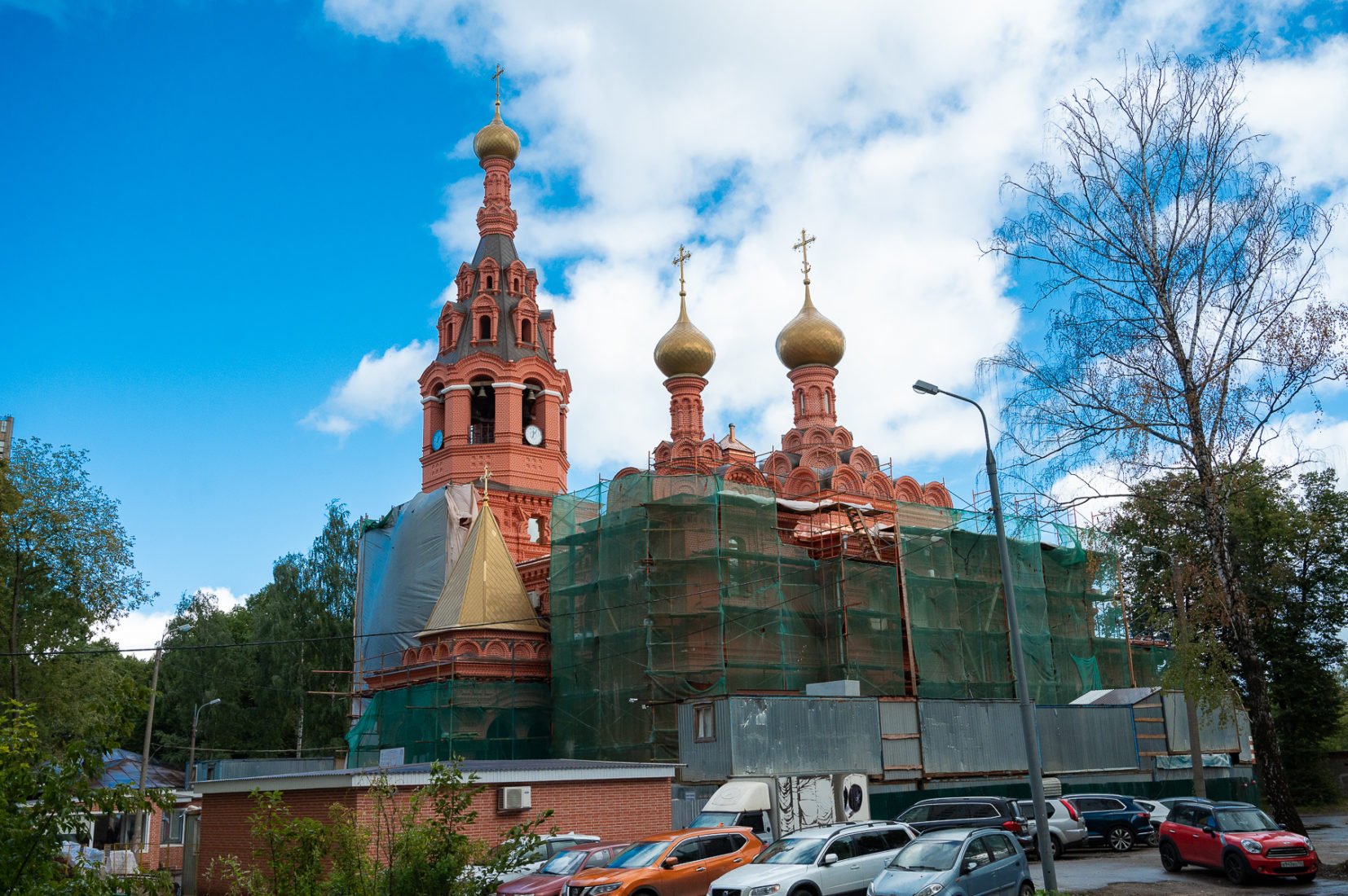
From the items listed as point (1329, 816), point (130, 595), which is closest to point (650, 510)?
point (130, 595)

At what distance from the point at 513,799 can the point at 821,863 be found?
5.88m

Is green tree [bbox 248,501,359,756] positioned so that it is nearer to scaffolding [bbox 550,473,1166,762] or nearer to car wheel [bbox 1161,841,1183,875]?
scaffolding [bbox 550,473,1166,762]

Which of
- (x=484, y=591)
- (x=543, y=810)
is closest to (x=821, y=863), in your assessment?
(x=543, y=810)

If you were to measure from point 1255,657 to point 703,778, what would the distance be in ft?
33.1

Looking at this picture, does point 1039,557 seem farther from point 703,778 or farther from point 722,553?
point 703,778

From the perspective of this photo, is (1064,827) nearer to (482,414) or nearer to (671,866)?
(671,866)

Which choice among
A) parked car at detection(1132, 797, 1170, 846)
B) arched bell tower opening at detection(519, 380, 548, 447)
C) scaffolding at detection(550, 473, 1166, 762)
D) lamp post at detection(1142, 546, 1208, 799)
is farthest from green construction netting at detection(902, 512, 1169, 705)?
arched bell tower opening at detection(519, 380, 548, 447)

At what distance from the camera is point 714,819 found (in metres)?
18.5

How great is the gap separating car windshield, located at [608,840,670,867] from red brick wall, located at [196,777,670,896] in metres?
2.70

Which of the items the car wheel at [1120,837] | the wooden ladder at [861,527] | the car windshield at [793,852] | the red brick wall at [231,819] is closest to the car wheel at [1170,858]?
the car wheel at [1120,837]

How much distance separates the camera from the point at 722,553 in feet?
86.2

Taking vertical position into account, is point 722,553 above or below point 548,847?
above

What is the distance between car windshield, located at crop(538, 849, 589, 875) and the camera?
15.4 meters

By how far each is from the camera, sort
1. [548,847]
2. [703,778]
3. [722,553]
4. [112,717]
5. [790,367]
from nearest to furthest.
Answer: [112,717]
[548,847]
[703,778]
[722,553]
[790,367]
